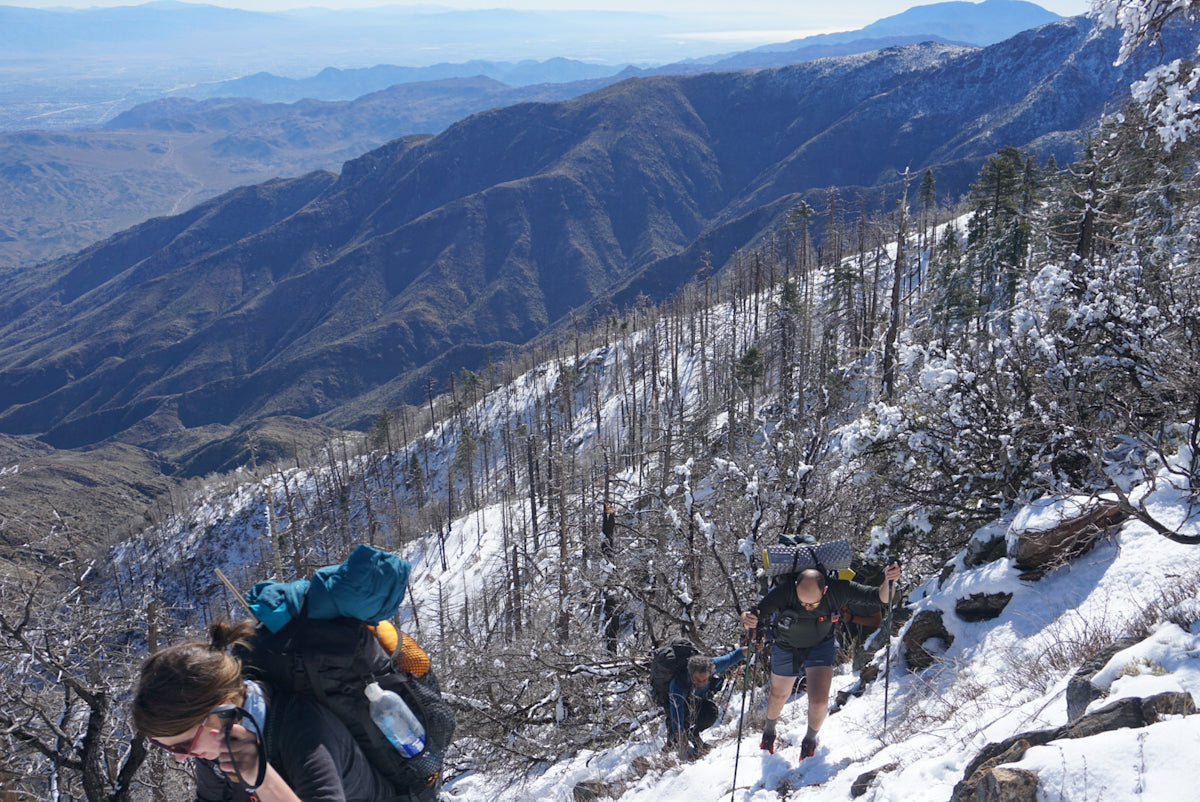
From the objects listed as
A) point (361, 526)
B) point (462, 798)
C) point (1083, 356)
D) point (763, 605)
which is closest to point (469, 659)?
point (462, 798)

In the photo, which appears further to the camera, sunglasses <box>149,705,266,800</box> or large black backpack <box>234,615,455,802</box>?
large black backpack <box>234,615,455,802</box>

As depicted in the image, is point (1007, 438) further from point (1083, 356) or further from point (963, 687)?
point (963, 687)

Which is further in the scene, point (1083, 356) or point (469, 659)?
point (469, 659)

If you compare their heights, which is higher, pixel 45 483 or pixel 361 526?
pixel 361 526

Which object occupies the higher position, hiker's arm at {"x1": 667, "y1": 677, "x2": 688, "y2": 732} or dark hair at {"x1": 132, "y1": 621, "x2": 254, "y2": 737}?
dark hair at {"x1": 132, "y1": 621, "x2": 254, "y2": 737}

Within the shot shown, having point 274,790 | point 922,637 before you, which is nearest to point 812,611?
point 922,637

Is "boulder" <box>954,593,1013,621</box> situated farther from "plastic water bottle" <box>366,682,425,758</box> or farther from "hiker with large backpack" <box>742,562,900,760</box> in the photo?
"plastic water bottle" <box>366,682,425,758</box>

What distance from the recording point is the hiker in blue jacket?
22.4 ft

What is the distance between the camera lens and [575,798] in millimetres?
6949

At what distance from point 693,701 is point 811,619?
2.08 metres

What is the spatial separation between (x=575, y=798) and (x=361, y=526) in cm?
8280

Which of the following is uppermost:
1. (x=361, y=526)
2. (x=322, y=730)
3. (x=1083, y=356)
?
(x=1083, y=356)

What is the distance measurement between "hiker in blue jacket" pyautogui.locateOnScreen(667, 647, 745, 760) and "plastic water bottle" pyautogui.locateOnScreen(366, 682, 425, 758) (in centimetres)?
412

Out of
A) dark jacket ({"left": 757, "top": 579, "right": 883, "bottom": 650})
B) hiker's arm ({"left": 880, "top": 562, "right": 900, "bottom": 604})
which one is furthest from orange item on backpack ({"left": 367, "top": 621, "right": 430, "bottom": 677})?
hiker's arm ({"left": 880, "top": 562, "right": 900, "bottom": 604})
